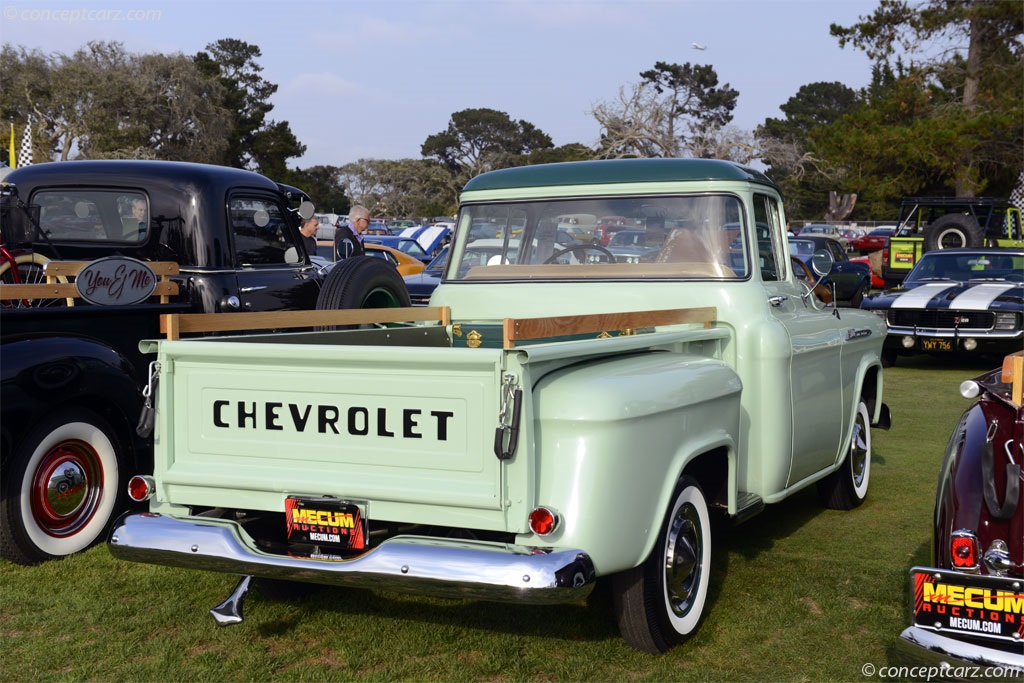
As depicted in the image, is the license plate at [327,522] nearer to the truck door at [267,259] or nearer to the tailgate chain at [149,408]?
the tailgate chain at [149,408]

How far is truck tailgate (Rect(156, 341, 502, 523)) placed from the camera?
337 cm

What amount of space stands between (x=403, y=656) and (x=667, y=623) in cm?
99

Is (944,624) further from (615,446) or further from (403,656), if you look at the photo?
(403,656)

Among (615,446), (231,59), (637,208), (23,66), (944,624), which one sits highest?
(231,59)

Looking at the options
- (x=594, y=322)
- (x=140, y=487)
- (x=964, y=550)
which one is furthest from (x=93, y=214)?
(x=964, y=550)

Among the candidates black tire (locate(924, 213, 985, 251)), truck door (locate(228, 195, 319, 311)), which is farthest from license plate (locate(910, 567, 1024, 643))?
black tire (locate(924, 213, 985, 251))

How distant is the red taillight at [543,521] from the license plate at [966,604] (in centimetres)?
109

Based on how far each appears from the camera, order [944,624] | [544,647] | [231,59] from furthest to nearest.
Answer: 1. [231,59]
2. [544,647]
3. [944,624]

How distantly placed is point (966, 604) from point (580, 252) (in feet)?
9.79

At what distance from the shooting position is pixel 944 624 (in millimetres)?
3080

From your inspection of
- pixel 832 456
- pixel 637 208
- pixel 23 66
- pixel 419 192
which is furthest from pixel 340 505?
pixel 419 192

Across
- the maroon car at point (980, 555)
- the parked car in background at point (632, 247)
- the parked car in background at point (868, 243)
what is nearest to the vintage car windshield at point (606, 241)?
the parked car in background at point (632, 247)

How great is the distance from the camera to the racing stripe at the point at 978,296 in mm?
11945

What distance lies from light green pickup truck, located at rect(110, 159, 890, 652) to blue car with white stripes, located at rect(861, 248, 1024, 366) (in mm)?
7796
